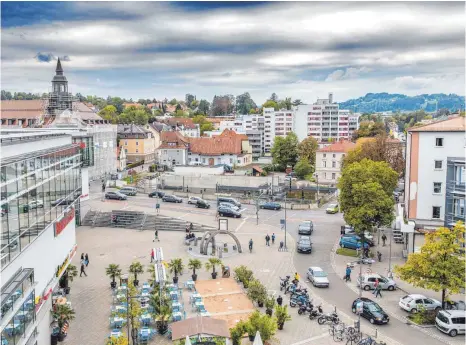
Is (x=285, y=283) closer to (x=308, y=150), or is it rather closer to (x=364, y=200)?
(x=364, y=200)

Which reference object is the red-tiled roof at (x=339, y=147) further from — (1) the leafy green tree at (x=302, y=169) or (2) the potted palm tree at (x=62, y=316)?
(2) the potted palm tree at (x=62, y=316)

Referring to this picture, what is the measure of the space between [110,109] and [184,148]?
62.1m

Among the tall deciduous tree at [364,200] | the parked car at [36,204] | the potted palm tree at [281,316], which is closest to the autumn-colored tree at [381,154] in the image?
the tall deciduous tree at [364,200]

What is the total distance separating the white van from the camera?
20.7 m

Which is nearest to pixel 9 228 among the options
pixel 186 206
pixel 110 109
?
pixel 186 206

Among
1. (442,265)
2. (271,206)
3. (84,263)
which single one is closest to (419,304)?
(442,265)

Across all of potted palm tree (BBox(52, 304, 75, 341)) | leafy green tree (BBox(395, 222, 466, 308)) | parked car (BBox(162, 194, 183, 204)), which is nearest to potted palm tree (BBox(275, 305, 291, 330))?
leafy green tree (BBox(395, 222, 466, 308))

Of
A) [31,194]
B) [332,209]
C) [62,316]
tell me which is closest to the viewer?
[31,194]

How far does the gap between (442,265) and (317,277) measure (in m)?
7.38

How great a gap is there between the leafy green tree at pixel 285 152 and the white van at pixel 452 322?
58.4m

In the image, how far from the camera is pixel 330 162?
68062mm

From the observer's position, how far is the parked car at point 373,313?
21.8 meters

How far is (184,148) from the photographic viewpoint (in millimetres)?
81938

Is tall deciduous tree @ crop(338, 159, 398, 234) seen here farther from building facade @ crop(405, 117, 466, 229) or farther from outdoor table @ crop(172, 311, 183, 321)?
outdoor table @ crop(172, 311, 183, 321)
